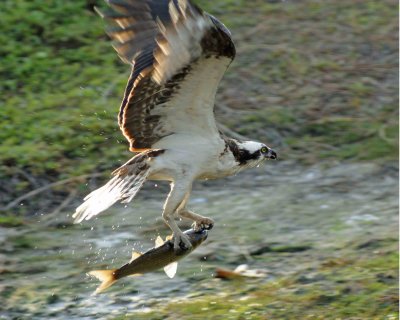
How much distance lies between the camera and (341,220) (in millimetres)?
7605

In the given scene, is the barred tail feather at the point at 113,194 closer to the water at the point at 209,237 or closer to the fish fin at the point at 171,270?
the fish fin at the point at 171,270

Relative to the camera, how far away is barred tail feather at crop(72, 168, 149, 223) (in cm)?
565

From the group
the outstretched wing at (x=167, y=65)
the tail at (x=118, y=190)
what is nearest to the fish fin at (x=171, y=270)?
the tail at (x=118, y=190)

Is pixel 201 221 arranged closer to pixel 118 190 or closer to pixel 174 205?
pixel 174 205

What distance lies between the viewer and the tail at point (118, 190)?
5664 mm

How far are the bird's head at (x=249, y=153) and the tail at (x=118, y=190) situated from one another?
1.67 ft

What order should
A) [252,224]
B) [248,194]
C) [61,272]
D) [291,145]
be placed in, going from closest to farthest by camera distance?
[61,272]
[252,224]
[248,194]
[291,145]

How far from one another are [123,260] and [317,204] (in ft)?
5.46

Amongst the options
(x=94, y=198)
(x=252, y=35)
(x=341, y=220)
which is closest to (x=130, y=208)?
(x=341, y=220)

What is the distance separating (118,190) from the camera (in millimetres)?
5820

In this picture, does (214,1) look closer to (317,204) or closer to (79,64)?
(79,64)

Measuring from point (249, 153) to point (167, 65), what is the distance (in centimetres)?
97

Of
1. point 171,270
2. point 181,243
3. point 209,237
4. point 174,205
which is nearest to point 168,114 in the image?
point 174,205

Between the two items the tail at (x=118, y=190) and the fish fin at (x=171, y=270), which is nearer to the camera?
the tail at (x=118, y=190)
